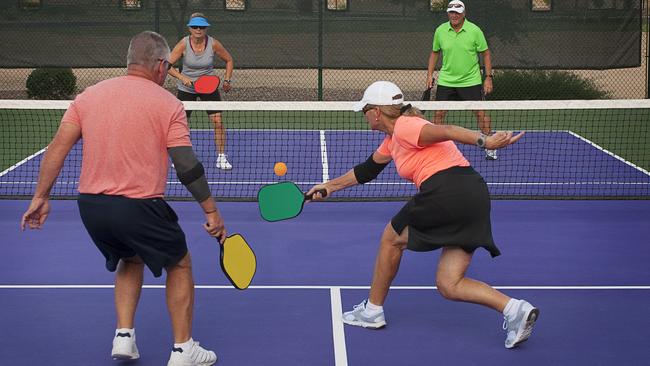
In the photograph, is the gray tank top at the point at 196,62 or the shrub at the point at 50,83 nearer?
the gray tank top at the point at 196,62

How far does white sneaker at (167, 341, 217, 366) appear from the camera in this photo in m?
5.54

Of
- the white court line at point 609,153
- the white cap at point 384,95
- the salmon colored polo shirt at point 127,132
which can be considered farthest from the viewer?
the white court line at point 609,153

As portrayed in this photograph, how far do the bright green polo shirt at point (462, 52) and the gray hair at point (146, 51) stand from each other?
7.00 m

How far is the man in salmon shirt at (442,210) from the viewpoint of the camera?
232 inches

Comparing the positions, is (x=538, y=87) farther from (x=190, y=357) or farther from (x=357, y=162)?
(x=190, y=357)

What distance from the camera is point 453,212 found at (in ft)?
19.5

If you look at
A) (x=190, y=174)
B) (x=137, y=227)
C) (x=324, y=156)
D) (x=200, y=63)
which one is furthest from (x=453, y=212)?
(x=324, y=156)

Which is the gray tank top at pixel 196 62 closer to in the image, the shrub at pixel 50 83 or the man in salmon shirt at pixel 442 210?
the man in salmon shirt at pixel 442 210

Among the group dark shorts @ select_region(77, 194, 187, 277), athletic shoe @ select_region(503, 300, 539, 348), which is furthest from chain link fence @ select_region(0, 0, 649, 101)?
dark shorts @ select_region(77, 194, 187, 277)

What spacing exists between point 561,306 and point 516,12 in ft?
33.7

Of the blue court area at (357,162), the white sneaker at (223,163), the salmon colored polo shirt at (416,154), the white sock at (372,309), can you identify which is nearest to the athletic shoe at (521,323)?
the white sock at (372,309)

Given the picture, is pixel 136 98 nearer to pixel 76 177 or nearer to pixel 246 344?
pixel 246 344

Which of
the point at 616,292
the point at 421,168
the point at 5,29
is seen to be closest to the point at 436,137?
the point at 421,168

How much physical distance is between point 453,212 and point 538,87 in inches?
488
